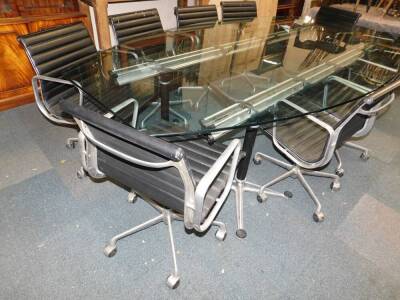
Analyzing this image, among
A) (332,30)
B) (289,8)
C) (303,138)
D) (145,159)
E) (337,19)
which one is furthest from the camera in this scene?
(289,8)

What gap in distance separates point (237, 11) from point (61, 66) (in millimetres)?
1904

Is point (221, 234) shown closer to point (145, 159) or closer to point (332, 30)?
point (145, 159)

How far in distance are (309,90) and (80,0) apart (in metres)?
2.30

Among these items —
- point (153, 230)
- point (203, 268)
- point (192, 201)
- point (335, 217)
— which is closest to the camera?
Result: point (192, 201)

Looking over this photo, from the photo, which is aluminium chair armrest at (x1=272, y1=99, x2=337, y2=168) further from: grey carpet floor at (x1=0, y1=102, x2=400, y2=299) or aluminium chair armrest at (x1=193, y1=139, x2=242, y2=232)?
aluminium chair armrest at (x1=193, y1=139, x2=242, y2=232)

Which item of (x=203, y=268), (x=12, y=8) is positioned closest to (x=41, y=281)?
(x=203, y=268)

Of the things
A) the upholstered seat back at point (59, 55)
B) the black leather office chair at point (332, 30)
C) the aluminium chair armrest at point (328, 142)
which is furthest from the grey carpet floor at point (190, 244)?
the black leather office chair at point (332, 30)

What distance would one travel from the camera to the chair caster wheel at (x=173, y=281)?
3.83 feet

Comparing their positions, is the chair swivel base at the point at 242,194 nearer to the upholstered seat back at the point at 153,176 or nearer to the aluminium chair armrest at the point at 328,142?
the aluminium chair armrest at the point at 328,142

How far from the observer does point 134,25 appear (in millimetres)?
1948

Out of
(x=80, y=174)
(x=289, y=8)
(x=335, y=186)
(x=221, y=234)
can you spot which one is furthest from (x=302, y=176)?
(x=289, y=8)

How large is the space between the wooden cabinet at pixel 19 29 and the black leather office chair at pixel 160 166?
5.88 feet

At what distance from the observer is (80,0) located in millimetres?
2428

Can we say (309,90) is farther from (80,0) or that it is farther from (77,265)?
(80,0)
